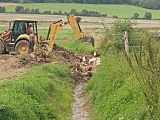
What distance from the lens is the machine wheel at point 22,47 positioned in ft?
106

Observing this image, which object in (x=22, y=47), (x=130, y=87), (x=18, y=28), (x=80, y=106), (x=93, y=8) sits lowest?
(x=93, y=8)

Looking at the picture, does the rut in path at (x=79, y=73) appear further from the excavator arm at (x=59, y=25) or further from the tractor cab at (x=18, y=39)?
the tractor cab at (x=18, y=39)

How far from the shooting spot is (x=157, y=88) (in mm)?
11875

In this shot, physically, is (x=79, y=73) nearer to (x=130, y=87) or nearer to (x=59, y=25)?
(x=59, y=25)

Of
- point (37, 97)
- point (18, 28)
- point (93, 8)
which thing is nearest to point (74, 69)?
point (18, 28)

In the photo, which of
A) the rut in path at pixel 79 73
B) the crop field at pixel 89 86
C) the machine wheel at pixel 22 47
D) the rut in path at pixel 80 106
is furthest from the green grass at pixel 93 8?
the rut in path at pixel 80 106

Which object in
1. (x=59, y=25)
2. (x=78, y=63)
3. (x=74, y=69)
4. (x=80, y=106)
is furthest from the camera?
(x=59, y=25)

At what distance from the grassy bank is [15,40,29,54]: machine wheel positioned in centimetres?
729

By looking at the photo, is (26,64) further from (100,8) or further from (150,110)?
(100,8)

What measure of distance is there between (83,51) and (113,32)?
26.2 ft

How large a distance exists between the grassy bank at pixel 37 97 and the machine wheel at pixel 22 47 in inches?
287

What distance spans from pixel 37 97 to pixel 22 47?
49.2 feet

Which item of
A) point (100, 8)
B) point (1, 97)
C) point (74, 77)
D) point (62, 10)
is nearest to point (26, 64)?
point (74, 77)

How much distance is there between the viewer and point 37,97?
58.9 ft
